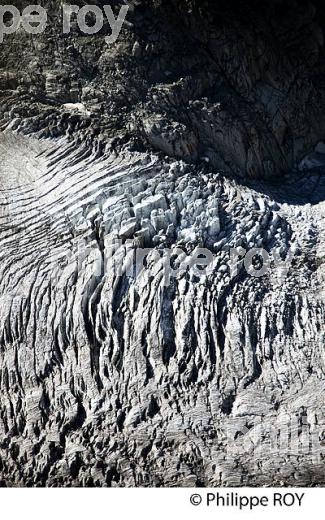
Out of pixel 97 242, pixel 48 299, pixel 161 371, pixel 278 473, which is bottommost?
pixel 278 473

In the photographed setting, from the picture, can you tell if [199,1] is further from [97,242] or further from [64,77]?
[97,242]

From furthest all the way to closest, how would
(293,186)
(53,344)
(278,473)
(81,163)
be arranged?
1. (293,186)
2. (81,163)
3. (53,344)
4. (278,473)

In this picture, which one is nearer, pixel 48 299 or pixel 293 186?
pixel 48 299

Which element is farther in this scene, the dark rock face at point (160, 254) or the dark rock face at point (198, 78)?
the dark rock face at point (198, 78)

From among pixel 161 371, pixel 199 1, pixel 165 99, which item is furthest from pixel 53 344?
pixel 199 1

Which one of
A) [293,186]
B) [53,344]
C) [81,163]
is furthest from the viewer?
[293,186]

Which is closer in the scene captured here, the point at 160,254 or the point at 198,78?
the point at 160,254

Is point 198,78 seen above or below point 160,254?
above

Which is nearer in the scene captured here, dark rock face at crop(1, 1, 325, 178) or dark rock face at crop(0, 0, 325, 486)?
dark rock face at crop(0, 0, 325, 486)
